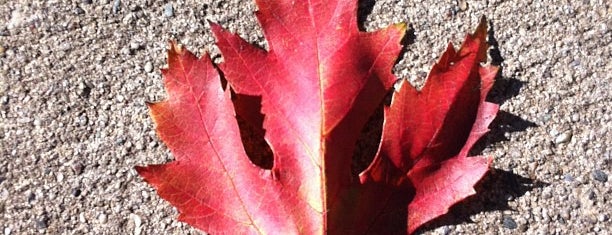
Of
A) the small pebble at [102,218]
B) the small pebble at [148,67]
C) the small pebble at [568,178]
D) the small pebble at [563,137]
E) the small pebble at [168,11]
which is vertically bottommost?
the small pebble at [568,178]

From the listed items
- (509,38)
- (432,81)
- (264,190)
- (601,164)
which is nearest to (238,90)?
(264,190)

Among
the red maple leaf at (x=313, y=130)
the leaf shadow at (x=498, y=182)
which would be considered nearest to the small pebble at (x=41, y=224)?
the red maple leaf at (x=313, y=130)

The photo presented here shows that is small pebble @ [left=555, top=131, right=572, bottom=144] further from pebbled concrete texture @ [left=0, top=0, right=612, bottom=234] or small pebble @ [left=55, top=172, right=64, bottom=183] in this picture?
small pebble @ [left=55, top=172, right=64, bottom=183]

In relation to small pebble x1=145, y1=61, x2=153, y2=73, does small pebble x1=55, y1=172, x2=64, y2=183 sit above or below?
below

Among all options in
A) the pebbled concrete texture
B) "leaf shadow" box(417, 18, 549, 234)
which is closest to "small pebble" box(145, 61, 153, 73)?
the pebbled concrete texture

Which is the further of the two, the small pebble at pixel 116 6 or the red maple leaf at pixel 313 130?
the small pebble at pixel 116 6

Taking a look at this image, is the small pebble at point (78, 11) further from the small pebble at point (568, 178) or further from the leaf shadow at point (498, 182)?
the small pebble at point (568, 178)

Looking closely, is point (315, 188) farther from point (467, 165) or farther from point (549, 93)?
point (549, 93)
